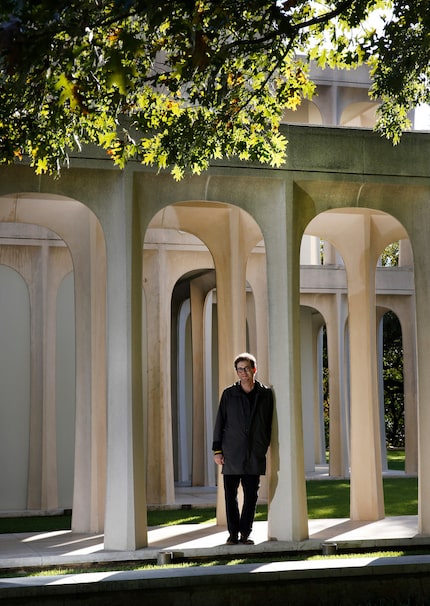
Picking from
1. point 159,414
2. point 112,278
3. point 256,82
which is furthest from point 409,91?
point 159,414

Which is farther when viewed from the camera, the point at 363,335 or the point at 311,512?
the point at 311,512

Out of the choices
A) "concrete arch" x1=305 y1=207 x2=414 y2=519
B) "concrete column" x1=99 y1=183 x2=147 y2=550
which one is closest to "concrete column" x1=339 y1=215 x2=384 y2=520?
"concrete arch" x1=305 y1=207 x2=414 y2=519

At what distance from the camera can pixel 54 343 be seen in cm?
1714

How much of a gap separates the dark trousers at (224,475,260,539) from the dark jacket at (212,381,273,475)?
0.10 meters

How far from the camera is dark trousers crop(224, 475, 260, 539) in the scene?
10.4 m

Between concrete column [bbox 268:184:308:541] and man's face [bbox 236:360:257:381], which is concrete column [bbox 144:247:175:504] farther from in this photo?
man's face [bbox 236:360:257:381]

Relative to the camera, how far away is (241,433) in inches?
416

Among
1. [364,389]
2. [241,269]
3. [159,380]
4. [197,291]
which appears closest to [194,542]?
[364,389]

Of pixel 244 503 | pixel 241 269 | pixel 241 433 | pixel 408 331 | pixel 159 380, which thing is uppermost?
pixel 408 331

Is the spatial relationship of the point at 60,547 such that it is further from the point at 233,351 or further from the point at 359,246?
the point at 359,246

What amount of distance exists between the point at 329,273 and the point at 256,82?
15.8 m

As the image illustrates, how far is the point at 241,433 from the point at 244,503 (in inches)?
28.2

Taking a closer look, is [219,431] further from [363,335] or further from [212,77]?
[212,77]

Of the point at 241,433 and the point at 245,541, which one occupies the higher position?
the point at 241,433
